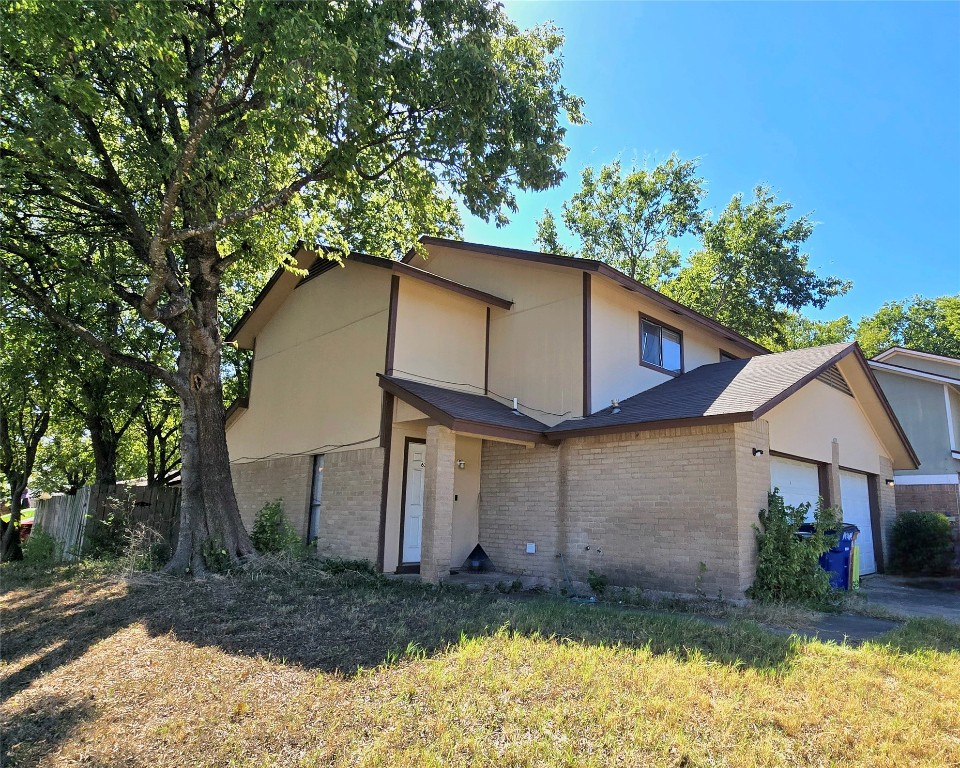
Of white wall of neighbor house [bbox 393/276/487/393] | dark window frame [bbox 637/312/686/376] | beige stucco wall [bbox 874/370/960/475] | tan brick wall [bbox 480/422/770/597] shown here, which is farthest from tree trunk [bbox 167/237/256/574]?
beige stucco wall [bbox 874/370/960/475]

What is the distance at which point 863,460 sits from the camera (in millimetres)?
14297

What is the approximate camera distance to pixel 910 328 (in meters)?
40.2

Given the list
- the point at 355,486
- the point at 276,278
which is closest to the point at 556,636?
the point at 355,486

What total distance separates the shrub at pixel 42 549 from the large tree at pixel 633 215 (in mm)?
22361

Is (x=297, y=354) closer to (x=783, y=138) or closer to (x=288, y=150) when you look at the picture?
(x=288, y=150)

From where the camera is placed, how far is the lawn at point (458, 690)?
403 centimetres

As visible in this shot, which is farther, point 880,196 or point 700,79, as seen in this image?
point 880,196

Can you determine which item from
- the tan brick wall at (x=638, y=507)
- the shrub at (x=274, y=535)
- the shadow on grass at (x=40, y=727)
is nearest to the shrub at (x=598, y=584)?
the tan brick wall at (x=638, y=507)

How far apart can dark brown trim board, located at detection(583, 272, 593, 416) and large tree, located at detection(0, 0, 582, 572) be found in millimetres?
2375

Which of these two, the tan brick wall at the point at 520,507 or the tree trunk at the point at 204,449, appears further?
the tan brick wall at the point at 520,507

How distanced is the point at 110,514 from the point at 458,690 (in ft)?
47.4

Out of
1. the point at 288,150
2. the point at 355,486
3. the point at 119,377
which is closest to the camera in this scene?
the point at 288,150

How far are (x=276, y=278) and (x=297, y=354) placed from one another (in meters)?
2.06

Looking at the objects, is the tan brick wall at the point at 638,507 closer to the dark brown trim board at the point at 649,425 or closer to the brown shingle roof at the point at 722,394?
the dark brown trim board at the point at 649,425
